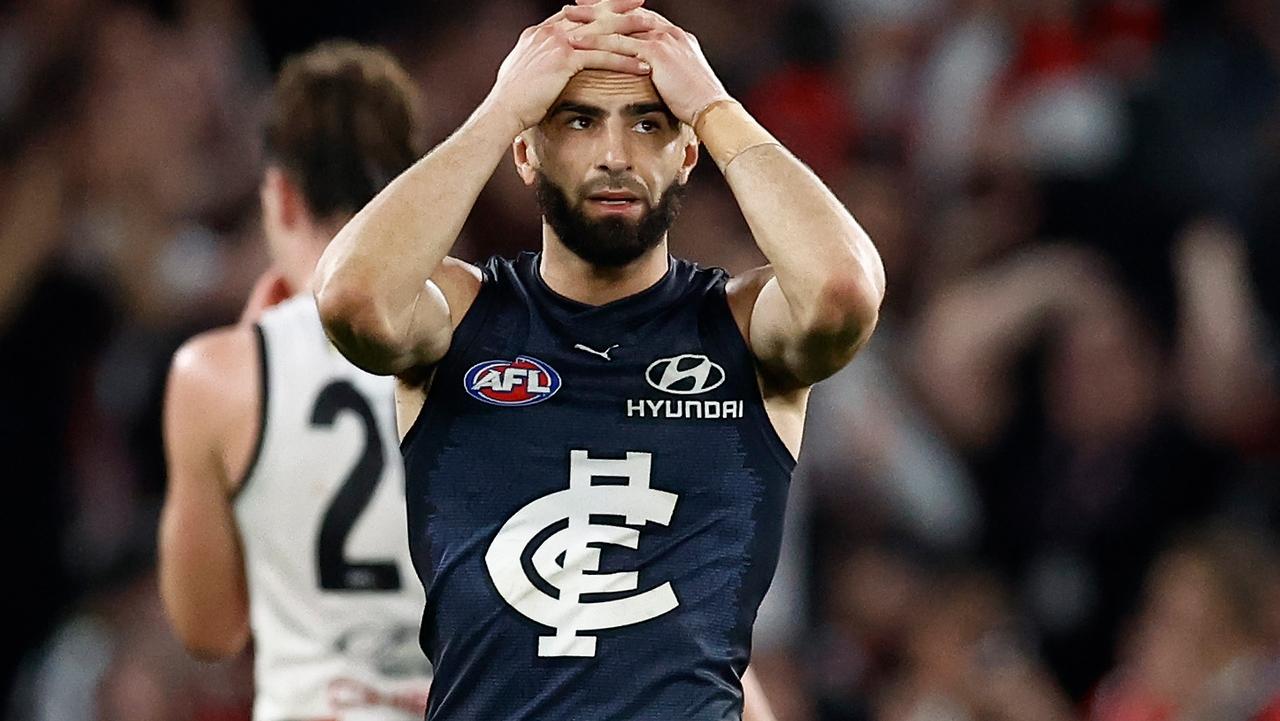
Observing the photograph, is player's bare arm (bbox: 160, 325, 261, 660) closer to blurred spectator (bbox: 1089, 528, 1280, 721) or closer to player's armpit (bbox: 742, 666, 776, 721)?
player's armpit (bbox: 742, 666, 776, 721)

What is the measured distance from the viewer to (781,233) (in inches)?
137

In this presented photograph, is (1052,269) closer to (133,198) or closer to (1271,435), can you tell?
(1271,435)

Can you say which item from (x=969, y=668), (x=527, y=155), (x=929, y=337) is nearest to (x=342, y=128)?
(x=527, y=155)

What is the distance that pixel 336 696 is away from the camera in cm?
441

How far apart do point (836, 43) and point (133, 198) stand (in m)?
3.14

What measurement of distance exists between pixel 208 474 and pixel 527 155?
118 cm

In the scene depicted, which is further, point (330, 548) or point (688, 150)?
point (330, 548)

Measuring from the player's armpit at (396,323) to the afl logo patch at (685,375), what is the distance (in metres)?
0.36

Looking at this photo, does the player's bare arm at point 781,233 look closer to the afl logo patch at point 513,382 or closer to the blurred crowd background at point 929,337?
the afl logo patch at point 513,382

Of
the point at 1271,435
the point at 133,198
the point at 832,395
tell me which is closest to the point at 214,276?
the point at 133,198

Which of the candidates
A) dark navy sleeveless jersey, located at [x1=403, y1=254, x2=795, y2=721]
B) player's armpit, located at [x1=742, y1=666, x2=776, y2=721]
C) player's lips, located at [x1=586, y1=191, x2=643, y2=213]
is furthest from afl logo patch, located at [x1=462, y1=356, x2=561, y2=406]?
player's armpit, located at [x1=742, y1=666, x2=776, y2=721]

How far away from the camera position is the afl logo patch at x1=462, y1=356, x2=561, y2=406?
11.8 ft

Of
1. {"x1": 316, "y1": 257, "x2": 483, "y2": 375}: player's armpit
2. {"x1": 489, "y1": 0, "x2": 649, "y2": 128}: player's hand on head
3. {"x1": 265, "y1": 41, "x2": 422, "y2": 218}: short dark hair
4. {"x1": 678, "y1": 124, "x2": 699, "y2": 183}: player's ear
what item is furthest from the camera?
{"x1": 265, "y1": 41, "x2": 422, "y2": 218}: short dark hair

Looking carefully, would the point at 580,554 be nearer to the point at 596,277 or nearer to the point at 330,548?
the point at 596,277
